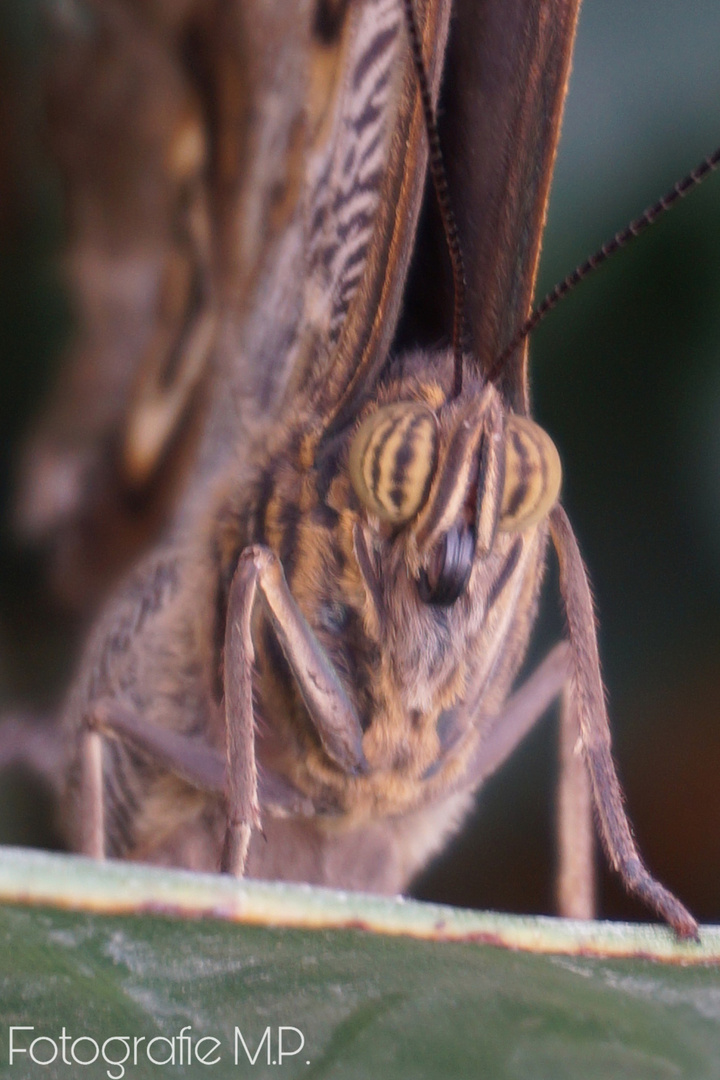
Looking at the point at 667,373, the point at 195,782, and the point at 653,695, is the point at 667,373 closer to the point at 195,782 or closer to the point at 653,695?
the point at 653,695

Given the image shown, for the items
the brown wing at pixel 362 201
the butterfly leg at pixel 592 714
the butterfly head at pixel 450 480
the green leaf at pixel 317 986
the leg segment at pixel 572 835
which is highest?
the brown wing at pixel 362 201

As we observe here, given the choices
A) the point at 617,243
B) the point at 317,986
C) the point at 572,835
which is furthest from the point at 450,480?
the point at 572,835

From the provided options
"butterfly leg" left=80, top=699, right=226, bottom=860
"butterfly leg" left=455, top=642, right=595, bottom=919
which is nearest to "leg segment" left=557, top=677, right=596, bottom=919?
"butterfly leg" left=455, top=642, right=595, bottom=919

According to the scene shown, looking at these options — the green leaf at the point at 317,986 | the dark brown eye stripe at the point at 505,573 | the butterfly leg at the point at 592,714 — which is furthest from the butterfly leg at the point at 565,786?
the green leaf at the point at 317,986

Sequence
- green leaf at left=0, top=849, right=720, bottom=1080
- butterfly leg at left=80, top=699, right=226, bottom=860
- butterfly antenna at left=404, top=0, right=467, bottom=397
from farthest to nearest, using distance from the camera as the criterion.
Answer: butterfly leg at left=80, top=699, right=226, bottom=860 < butterfly antenna at left=404, top=0, right=467, bottom=397 < green leaf at left=0, top=849, right=720, bottom=1080

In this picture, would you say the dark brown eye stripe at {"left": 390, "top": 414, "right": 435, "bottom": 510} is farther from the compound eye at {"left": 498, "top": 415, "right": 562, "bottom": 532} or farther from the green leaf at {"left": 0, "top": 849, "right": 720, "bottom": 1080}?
the green leaf at {"left": 0, "top": 849, "right": 720, "bottom": 1080}

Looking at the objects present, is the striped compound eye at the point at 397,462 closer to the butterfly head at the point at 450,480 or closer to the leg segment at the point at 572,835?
the butterfly head at the point at 450,480
